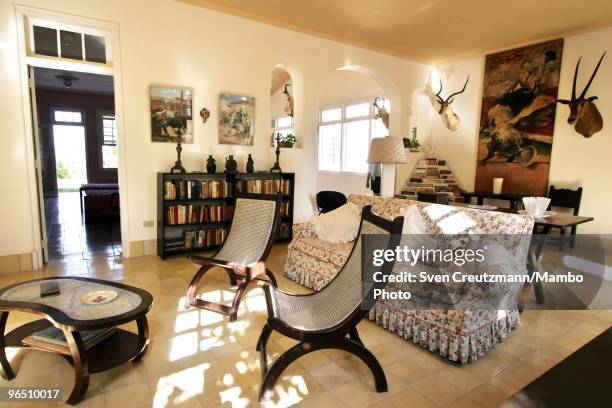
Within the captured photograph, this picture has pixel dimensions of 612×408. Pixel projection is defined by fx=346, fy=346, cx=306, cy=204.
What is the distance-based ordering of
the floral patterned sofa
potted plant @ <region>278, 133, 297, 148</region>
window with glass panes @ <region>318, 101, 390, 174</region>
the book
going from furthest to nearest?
window with glass panes @ <region>318, 101, 390, 174</region> → potted plant @ <region>278, 133, 297, 148</region> → the floral patterned sofa → the book

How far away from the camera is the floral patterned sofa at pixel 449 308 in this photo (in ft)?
7.27

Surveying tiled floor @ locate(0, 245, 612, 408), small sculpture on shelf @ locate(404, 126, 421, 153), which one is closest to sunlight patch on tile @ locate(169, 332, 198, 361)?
tiled floor @ locate(0, 245, 612, 408)

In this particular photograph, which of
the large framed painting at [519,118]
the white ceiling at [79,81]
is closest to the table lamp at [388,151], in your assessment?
the large framed painting at [519,118]

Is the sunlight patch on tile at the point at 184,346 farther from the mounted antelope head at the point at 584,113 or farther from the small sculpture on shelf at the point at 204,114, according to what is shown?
the mounted antelope head at the point at 584,113

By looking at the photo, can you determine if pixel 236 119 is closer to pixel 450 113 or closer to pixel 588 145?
A: pixel 450 113

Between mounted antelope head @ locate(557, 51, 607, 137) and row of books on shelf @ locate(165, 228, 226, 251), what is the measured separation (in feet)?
17.7

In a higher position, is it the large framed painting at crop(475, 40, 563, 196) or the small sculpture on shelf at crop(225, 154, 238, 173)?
the large framed painting at crop(475, 40, 563, 196)

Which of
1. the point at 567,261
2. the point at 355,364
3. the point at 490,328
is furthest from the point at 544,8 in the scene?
the point at 355,364

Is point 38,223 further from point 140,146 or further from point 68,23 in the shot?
point 68,23

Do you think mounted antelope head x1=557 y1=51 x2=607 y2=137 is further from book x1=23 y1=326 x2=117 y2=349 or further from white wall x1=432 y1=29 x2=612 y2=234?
book x1=23 y1=326 x2=117 y2=349

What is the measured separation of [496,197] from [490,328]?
421cm

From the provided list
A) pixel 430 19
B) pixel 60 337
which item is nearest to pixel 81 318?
pixel 60 337

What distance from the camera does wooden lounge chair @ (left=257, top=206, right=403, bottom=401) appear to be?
1884 mm

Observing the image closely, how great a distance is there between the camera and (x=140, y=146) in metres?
4.34
